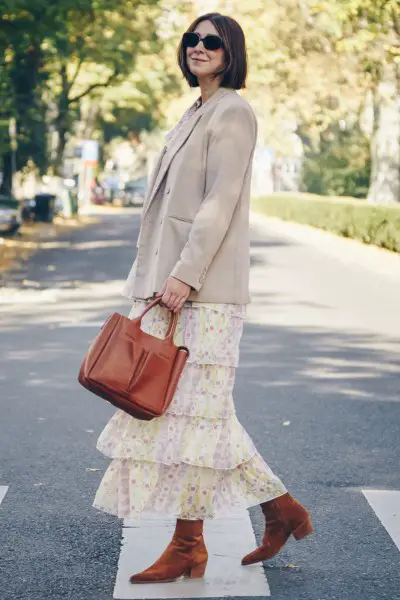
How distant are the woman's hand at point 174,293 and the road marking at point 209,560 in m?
0.94

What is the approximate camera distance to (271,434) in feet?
24.0

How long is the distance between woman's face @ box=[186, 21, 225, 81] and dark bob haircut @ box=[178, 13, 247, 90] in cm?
2

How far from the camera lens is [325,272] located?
21.4m

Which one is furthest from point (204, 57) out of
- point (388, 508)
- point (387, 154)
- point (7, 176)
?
point (7, 176)

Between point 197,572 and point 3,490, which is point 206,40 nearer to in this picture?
point 197,572

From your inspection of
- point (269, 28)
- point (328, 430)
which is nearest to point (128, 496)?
point (328, 430)

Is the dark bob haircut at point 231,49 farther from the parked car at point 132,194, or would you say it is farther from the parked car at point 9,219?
the parked car at point 132,194

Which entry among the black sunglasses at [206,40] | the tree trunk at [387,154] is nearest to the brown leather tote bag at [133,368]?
the black sunglasses at [206,40]

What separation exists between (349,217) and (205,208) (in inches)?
1179

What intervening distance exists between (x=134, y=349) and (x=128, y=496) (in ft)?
1.72

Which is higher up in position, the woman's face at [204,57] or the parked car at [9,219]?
the woman's face at [204,57]

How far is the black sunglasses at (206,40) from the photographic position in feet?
14.2

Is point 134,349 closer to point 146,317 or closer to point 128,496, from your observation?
point 146,317

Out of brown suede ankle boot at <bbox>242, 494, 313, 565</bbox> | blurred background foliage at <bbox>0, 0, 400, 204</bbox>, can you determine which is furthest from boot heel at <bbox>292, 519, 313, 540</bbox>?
blurred background foliage at <bbox>0, 0, 400, 204</bbox>
